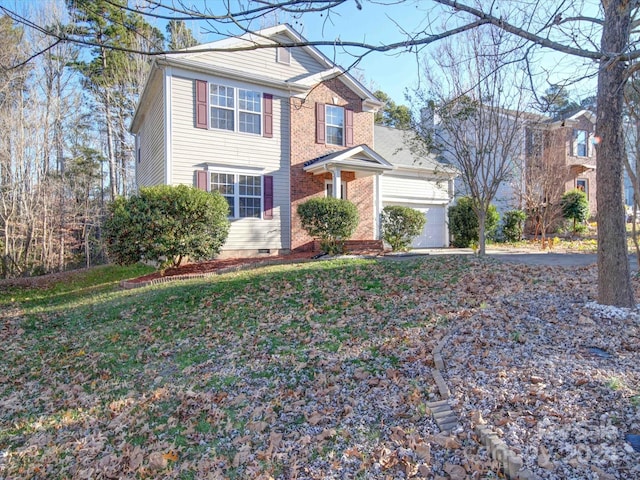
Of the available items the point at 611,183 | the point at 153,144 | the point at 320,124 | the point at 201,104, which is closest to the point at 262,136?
the point at 201,104

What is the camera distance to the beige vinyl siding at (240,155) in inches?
455

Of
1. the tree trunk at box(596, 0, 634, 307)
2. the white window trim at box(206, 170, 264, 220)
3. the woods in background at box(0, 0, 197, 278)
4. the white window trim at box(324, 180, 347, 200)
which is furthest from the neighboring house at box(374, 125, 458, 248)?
the tree trunk at box(596, 0, 634, 307)

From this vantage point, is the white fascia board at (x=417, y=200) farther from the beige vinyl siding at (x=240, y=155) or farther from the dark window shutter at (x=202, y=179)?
the dark window shutter at (x=202, y=179)

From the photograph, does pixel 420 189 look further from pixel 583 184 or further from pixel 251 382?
pixel 251 382

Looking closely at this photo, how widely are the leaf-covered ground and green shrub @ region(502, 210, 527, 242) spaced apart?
11.0 m

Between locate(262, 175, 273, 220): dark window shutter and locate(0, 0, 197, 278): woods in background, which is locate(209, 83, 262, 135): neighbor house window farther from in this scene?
locate(0, 0, 197, 278): woods in background

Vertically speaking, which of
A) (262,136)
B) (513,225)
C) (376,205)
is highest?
(262,136)

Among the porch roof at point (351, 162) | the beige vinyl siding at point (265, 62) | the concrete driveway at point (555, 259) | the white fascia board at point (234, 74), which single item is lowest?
the concrete driveway at point (555, 259)

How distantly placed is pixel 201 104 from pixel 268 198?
3.33 m

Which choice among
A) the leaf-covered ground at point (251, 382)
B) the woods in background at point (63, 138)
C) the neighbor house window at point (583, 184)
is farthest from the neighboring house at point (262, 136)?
the neighbor house window at point (583, 184)

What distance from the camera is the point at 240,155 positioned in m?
12.4

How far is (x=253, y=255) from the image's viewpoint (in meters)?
12.6

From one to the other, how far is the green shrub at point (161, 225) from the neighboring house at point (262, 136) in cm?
220

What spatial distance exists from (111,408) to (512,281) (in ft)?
19.0
